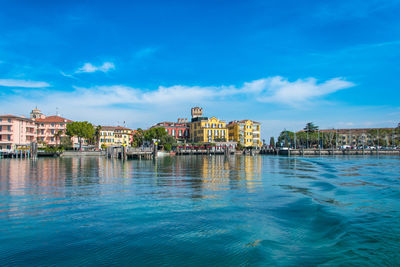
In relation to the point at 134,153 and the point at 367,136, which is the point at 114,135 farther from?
the point at 367,136

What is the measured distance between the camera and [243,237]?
9.78 m

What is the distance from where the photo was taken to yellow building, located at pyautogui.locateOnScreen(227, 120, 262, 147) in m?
114

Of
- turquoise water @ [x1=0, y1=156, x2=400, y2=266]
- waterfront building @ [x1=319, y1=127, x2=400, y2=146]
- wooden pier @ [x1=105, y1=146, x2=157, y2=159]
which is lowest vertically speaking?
turquoise water @ [x1=0, y1=156, x2=400, y2=266]

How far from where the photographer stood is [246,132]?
376 feet

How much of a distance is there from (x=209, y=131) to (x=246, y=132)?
1632 cm

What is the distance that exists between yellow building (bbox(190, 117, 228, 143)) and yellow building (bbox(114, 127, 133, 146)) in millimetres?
29036

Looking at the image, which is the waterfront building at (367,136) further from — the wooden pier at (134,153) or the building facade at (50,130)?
the building facade at (50,130)

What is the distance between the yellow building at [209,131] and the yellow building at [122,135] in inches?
1143

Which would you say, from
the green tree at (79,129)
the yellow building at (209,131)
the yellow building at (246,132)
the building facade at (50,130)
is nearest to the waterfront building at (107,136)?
the building facade at (50,130)

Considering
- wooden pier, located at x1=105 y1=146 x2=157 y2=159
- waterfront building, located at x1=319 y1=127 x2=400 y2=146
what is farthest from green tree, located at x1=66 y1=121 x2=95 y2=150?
waterfront building, located at x1=319 y1=127 x2=400 y2=146

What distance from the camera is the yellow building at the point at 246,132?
114 meters

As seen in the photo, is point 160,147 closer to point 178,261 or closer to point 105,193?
point 105,193

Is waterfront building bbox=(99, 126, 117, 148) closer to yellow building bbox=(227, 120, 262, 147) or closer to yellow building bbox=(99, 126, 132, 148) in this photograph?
yellow building bbox=(99, 126, 132, 148)

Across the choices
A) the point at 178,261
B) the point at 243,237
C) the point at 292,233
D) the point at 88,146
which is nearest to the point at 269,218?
the point at 292,233
